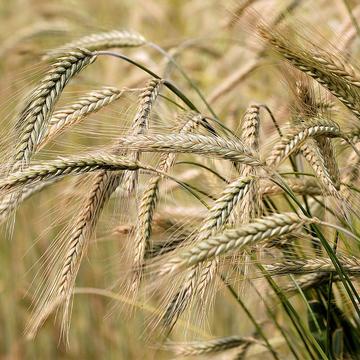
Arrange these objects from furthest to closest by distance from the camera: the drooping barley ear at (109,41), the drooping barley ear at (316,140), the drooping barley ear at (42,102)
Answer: the drooping barley ear at (109,41)
the drooping barley ear at (316,140)
the drooping barley ear at (42,102)

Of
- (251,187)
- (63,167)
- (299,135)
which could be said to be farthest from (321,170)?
(63,167)

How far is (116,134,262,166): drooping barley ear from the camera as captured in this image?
65.0 inches

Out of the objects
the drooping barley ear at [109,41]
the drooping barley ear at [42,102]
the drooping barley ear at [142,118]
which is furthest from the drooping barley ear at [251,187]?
the drooping barley ear at [109,41]

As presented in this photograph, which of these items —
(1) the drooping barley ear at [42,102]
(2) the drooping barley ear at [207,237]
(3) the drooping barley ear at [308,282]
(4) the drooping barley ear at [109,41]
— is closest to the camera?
(2) the drooping barley ear at [207,237]

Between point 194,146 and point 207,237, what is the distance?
0.64 feet

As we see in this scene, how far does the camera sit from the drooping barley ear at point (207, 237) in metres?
1.59

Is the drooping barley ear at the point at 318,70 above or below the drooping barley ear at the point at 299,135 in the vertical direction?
above

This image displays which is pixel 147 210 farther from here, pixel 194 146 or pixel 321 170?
pixel 321 170

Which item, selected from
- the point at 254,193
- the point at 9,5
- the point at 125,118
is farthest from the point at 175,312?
the point at 9,5

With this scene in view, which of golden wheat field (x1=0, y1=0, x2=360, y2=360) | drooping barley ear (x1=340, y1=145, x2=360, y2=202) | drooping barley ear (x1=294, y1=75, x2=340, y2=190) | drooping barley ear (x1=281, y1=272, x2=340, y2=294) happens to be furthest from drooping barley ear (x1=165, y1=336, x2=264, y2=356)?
drooping barley ear (x1=294, y1=75, x2=340, y2=190)

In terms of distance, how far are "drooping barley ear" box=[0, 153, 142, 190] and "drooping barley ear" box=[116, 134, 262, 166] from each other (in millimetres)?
54

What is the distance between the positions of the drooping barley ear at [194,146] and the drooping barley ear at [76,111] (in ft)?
0.72

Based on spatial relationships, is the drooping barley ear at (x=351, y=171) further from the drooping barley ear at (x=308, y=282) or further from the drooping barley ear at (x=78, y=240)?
the drooping barley ear at (x=78, y=240)

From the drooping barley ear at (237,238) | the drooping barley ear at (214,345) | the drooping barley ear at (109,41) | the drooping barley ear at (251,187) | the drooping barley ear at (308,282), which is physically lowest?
the drooping barley ear at (214,345)
